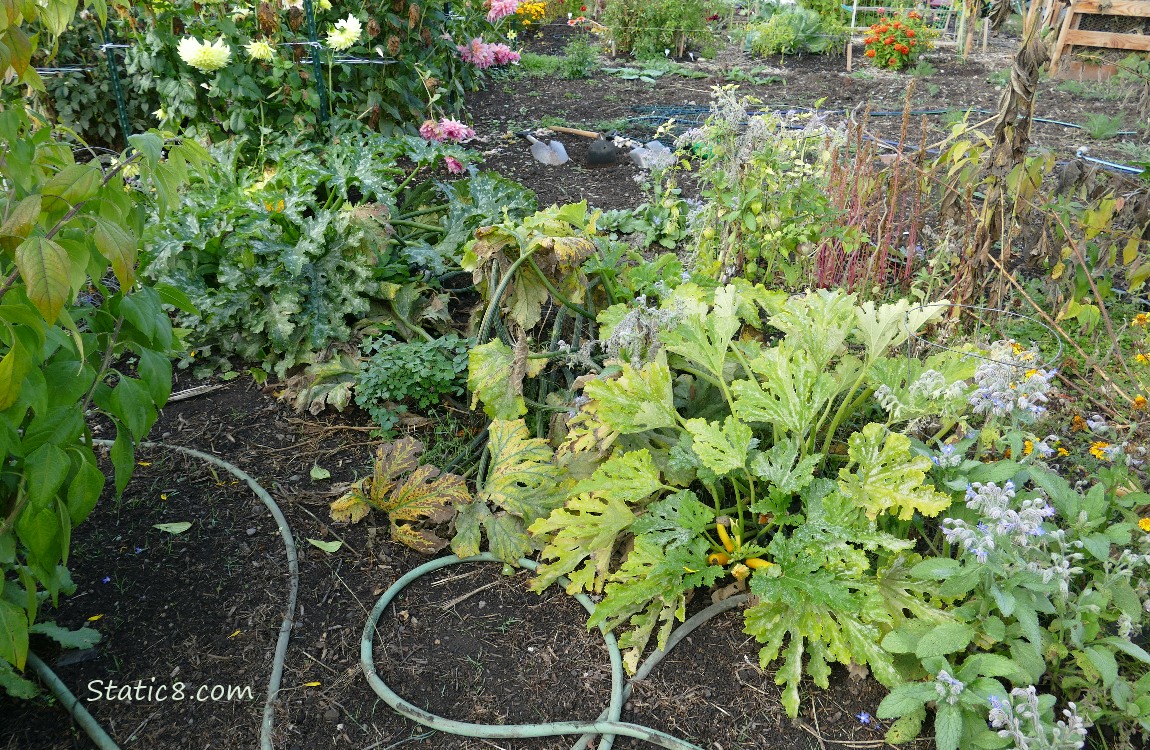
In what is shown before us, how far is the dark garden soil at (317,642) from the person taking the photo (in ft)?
6.47

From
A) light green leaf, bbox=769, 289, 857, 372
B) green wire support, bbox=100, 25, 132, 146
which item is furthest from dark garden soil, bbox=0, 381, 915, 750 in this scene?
green wire support, bbox=100, 25, 132, 146

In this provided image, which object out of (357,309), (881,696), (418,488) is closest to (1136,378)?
(881,696)

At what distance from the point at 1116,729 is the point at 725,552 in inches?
38.6

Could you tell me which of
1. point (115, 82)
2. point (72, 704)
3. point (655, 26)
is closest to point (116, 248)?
point (72, 704)

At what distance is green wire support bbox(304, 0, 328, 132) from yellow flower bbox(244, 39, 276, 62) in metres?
0.22

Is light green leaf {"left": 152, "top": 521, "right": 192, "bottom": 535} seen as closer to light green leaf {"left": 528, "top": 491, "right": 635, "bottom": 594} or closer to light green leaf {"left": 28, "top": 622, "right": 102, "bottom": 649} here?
light green leaf {"left": 28, "top": 622, "right": 102, "bottom": 649}

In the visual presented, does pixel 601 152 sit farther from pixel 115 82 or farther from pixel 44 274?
pixel 44 274

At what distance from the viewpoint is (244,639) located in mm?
2174

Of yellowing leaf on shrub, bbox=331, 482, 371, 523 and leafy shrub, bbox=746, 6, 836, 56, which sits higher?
leafy shrub, bbox=746, 6, 836, 56

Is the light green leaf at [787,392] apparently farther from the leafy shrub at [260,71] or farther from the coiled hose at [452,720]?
the leafy shrub at [260,71]

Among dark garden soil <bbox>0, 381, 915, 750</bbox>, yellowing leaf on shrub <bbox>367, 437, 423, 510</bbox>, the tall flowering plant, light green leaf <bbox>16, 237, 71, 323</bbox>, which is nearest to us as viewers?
light green leaf <bbox>16, 237, 71, 323</bbox>

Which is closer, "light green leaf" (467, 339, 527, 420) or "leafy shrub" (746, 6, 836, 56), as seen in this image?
"light green leaf" (467, 339, 527, 420)

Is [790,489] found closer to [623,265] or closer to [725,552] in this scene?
[725,552]

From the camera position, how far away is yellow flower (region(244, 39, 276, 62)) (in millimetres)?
4039
